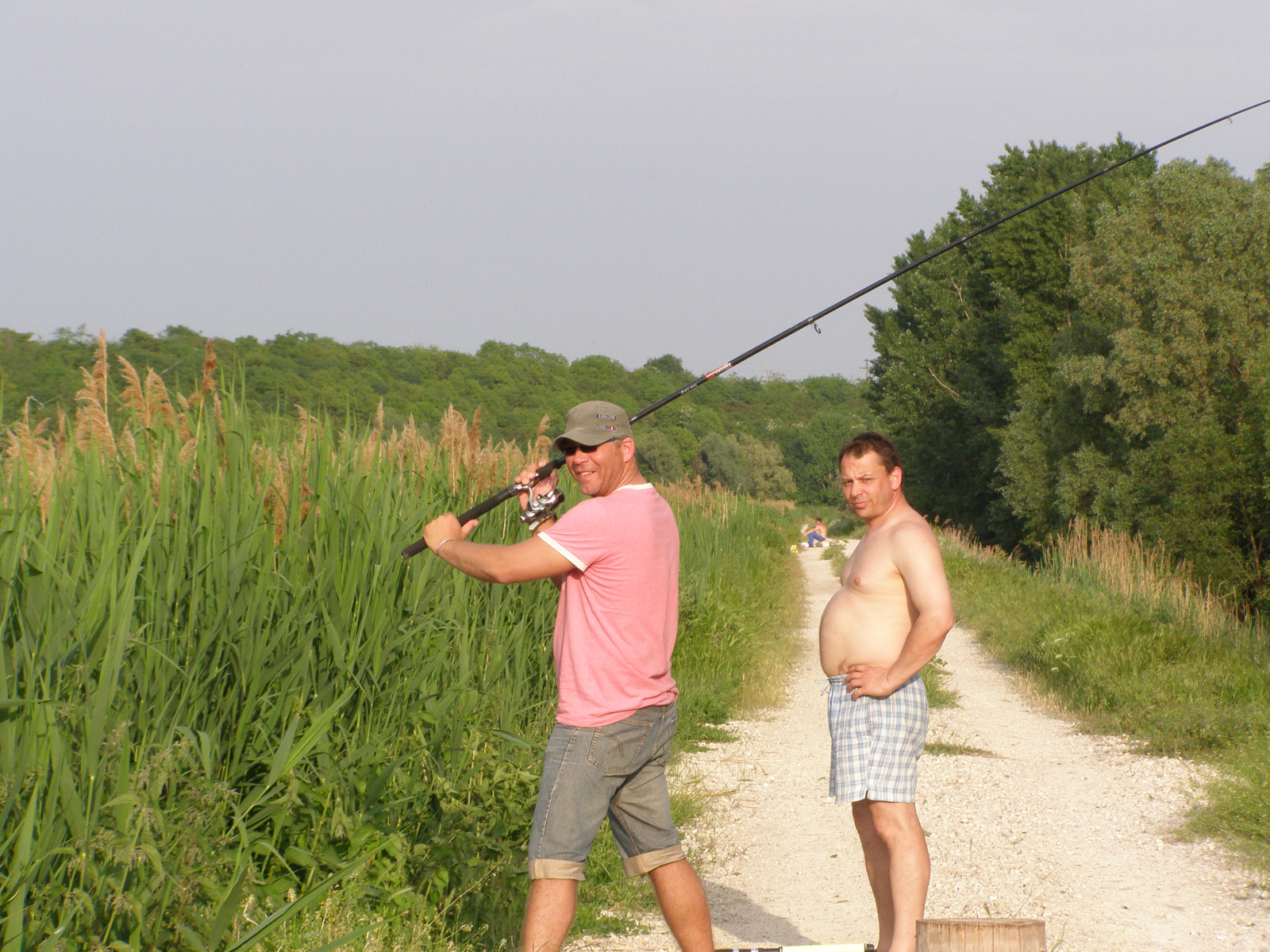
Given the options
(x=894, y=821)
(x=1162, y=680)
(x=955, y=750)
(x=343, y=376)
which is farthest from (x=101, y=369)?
(x=1162, y=680)

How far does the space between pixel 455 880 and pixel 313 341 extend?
3334 mm

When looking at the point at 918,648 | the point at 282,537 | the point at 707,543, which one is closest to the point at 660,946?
the point at 918,648

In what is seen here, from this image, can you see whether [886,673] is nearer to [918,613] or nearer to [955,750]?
[918,613]

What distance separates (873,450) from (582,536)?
3.74ft

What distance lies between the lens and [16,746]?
2.48m

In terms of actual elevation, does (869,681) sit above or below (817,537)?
above

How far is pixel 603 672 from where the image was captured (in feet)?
11.0

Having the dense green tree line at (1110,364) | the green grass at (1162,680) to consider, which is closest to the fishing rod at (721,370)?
the green grass at (1162,680)

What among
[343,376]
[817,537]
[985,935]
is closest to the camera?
[985,935]

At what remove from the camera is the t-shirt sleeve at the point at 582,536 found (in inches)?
129

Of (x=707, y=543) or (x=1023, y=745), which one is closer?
(x=1023, y=745)

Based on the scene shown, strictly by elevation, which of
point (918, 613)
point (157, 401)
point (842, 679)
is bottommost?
point (842, 679)

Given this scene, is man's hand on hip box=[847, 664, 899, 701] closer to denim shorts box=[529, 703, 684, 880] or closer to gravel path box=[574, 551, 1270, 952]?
→ denim shorts box=[529, 703, 684, 880]

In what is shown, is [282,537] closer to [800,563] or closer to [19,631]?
[19,631]
